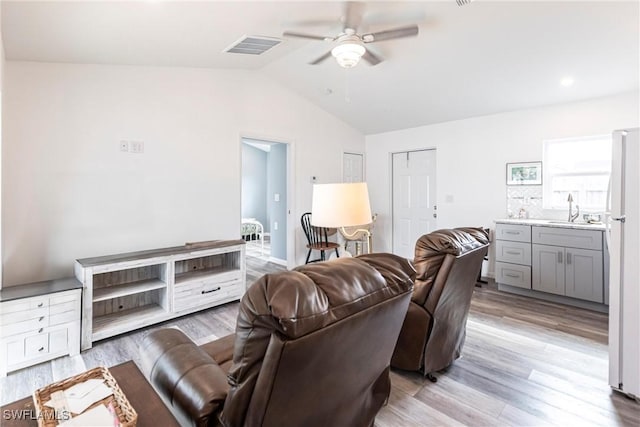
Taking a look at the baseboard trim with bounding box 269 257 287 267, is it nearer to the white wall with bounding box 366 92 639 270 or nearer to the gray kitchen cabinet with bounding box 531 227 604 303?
the white wall with bounding box 366 92 639 270

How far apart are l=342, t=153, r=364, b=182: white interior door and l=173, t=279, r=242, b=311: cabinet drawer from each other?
2.97m

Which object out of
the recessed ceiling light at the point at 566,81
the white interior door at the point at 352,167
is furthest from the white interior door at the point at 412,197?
the recessed ceiling light at the point at 566,81

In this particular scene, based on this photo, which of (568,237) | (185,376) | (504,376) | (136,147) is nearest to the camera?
(185,376)

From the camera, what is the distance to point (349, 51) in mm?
2596

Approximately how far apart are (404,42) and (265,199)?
666cm

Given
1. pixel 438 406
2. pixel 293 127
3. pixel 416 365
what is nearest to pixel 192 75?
pixel 293 127

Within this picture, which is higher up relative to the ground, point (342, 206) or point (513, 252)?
point (342, 206)

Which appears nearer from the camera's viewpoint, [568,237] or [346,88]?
[568,237]

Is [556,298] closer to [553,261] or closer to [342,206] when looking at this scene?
[553,261]

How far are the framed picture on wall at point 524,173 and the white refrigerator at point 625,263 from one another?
2.38 metres

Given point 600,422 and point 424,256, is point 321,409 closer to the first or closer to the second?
point 424,256

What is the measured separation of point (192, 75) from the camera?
365cm

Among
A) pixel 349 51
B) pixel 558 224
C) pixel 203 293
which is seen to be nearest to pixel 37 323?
pixel 203 293

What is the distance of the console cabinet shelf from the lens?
8.75 ft
